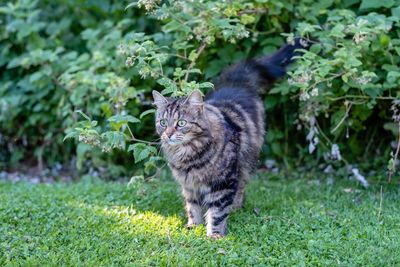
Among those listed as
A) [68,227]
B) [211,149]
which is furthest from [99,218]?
[211,149]

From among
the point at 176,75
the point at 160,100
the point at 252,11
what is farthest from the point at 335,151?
the point at 160,100

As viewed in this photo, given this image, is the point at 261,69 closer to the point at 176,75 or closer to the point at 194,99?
the point at 176,75

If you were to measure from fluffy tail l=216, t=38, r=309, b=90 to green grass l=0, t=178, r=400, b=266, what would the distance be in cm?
106

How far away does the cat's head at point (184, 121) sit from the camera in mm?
4379

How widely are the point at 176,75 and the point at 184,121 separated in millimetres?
622

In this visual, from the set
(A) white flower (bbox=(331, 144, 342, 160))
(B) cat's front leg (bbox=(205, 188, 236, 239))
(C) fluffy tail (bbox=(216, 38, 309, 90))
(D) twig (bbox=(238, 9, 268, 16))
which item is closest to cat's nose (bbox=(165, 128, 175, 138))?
(B) cat's front leg (bbox=(205, 188, 236, 239))

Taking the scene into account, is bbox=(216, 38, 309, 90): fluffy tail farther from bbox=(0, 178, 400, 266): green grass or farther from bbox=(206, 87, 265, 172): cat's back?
bbox=(0, 178, 400, 266): green grass

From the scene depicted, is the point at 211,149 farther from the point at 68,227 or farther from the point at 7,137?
the point at 7,137

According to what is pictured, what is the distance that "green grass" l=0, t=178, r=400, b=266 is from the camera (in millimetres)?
4008

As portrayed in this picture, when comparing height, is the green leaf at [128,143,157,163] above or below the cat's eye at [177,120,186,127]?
below

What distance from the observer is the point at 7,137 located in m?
Result: 7.94

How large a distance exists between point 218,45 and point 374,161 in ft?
6.68

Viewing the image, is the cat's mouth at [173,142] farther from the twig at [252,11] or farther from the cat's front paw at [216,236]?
the twig at [252,11]

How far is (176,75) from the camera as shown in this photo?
192 inches
